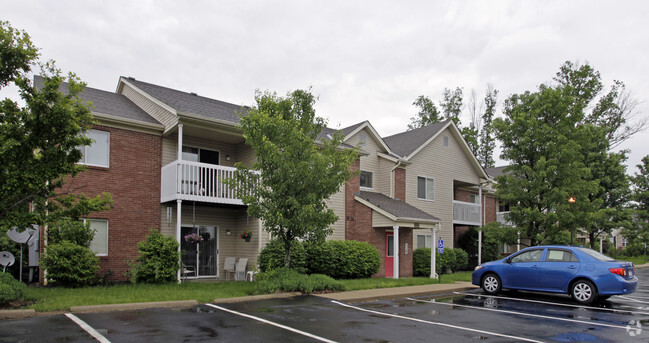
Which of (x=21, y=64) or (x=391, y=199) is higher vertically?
(x=21, y=64)

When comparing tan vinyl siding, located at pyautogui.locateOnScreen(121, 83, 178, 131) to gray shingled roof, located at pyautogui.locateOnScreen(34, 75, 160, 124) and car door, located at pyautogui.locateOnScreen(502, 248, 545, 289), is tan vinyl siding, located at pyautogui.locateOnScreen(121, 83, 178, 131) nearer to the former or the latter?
gray shingled roof, located at pyautogui.locateOnScreen(34, 75, 160, 124)

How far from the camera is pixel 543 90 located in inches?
879

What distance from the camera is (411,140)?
2752 centimetres

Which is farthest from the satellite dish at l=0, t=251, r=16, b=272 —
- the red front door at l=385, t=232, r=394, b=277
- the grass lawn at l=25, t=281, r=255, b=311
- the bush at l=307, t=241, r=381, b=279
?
the red front door at l=385, t=232, r=394, b=277

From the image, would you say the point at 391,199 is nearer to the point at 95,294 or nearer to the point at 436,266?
the point at 436,266

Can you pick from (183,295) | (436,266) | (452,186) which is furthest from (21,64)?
(452,186)

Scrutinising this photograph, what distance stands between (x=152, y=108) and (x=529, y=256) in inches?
551

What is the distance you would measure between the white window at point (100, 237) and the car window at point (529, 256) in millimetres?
13020

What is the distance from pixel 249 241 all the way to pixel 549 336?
1240cm

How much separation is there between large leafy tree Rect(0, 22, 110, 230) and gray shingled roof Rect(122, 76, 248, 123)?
6.07 metres

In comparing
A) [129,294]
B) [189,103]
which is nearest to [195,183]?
[189,103]

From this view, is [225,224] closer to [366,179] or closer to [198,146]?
[198,146]

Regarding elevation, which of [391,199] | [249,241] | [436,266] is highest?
[391,199]

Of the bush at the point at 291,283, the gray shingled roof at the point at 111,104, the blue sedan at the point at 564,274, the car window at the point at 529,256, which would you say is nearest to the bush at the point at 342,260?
the bush at the point at 291,283
